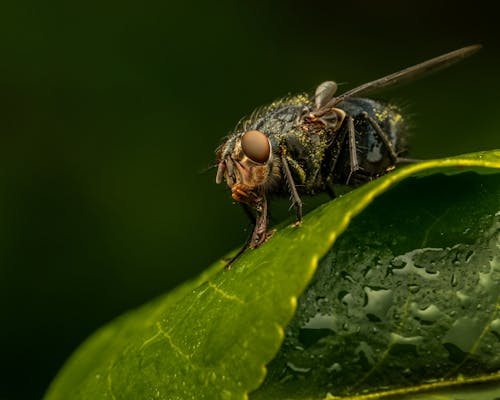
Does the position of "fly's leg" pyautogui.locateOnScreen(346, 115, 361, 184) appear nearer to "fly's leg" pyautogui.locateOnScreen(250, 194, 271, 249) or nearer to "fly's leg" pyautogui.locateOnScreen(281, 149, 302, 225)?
"fly's leg" pyautogui.locateOnScreen(281, 149, 302, 225)

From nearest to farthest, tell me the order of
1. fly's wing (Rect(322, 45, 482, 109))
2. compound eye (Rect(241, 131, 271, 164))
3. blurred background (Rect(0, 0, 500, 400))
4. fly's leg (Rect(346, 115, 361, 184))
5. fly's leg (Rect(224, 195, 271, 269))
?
fly's leg (Rect(224, 195, 271, 269)) → compound eye (Rect(241, 131, 271, 164)) → fly's leg (Rect(346, 115, 361, 184)) → fly's wing (Rect(322, 45, 482, 109)) → blurred background (Rect(0, 0, 500, 400))

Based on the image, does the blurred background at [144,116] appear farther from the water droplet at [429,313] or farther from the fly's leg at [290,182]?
the water droplet at [429,313]

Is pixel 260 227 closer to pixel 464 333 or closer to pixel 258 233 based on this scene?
pixel 258 233

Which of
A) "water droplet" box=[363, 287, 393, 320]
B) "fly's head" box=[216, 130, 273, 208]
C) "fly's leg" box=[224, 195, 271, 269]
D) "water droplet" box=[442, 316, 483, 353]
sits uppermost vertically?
"fly's head" box=[216, 130, 273, 208]

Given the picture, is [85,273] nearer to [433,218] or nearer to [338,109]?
[338,109]

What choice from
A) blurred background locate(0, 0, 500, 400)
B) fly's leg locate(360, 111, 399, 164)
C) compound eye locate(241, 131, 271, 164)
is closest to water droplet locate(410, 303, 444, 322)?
compound eye locate(241, 131, 271, 164)

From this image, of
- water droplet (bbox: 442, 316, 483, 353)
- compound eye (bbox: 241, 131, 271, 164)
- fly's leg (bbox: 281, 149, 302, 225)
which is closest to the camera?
water droplet (bbox: 442, 316, 483, 353)
